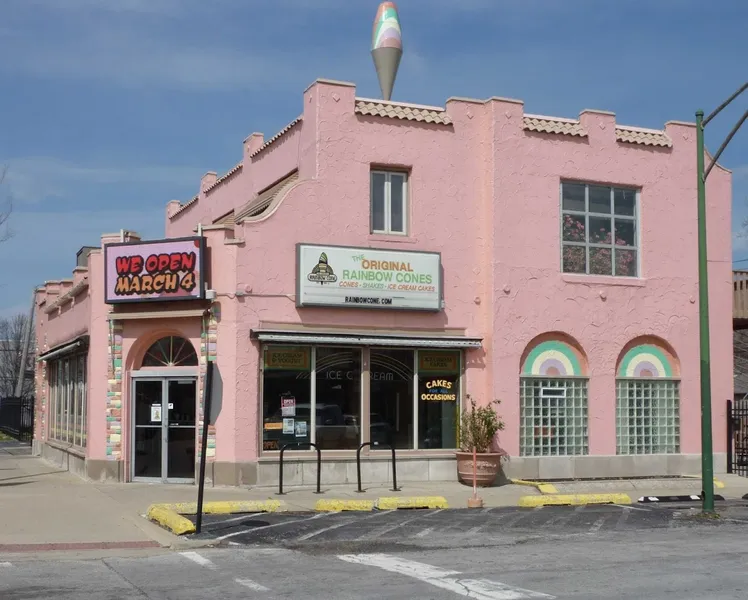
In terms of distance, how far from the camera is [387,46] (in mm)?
23562

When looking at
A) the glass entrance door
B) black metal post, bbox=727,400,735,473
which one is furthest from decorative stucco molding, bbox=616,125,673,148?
Answer: the glass entrance door

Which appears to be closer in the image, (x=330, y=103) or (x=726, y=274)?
(x=330, y=103)

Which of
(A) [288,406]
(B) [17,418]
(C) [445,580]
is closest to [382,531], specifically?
(C) [445,580]

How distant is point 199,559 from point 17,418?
107 feet

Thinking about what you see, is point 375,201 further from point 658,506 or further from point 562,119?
point 658,506

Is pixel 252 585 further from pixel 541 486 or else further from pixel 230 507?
pixel 541 486

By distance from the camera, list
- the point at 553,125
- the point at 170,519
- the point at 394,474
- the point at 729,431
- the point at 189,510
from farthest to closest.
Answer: the point at 729,431, the point at 553,125, the point at 394,474, the point at 189,510, the point at 170,519

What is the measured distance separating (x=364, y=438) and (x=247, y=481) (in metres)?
2.53

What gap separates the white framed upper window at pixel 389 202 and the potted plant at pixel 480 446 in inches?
157

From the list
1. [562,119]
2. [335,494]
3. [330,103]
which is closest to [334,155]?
[330,103]

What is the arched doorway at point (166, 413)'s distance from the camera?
2027 centimetres

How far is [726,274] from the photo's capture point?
23688mm

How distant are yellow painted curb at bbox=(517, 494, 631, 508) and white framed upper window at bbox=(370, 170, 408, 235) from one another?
6284 millimetres

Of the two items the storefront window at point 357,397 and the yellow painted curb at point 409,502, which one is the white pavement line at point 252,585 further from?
the storefront window at point 357,397
